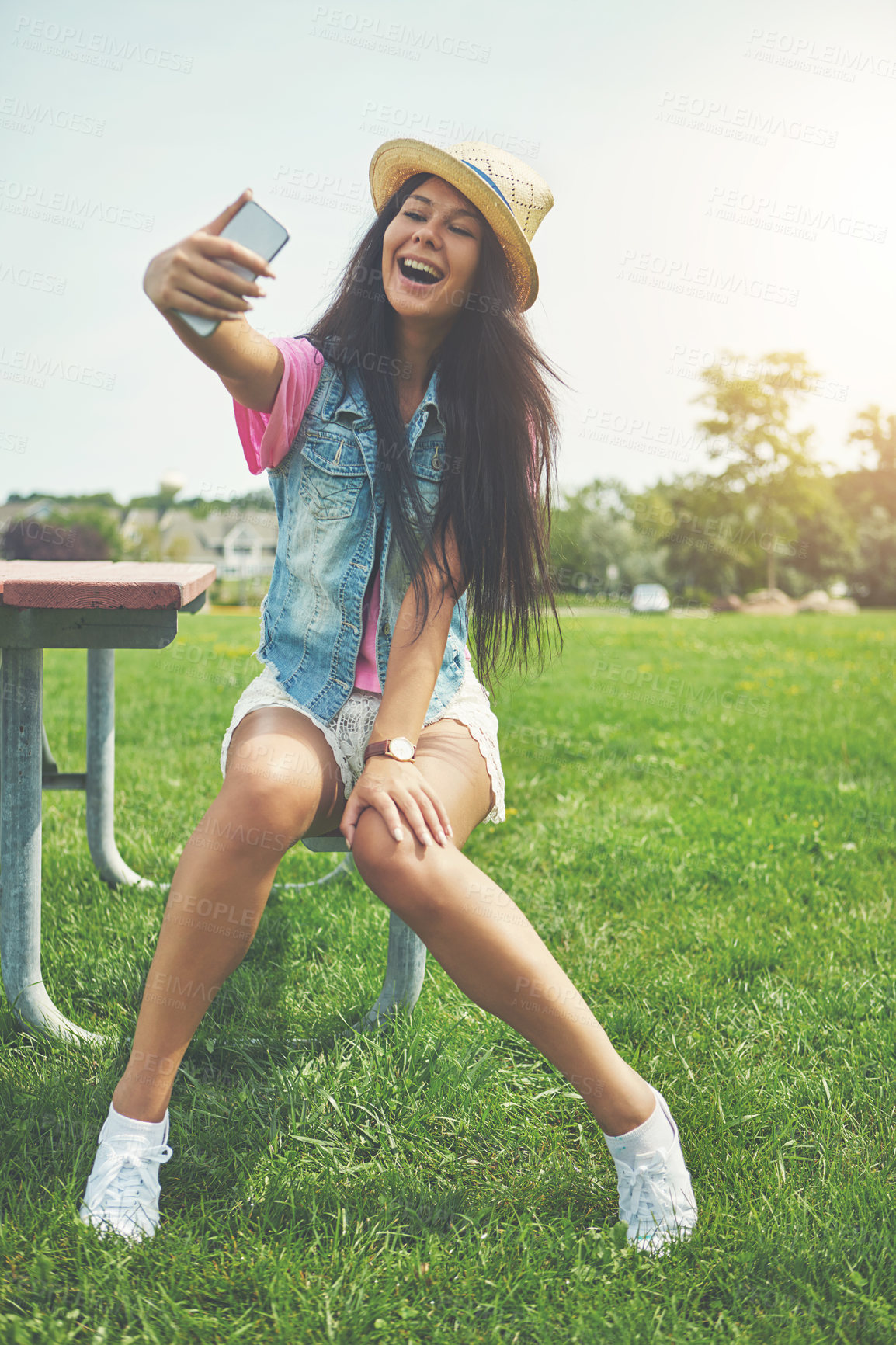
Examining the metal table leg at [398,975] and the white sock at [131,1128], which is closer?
the white sock at [131,1128]

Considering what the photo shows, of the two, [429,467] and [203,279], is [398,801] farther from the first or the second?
[203,279]

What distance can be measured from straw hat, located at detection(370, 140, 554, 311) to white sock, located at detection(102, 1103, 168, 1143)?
171 cm

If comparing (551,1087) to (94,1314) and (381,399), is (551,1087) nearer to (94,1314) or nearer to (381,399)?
(94,1314)

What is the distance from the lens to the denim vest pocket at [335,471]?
194cm

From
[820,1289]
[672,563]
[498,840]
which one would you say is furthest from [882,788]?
[672,563]

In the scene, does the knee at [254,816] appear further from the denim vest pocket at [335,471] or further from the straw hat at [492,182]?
the straw hat at [492,182]

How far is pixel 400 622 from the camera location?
6.17ft

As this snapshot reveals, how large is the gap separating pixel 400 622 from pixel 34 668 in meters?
0.76

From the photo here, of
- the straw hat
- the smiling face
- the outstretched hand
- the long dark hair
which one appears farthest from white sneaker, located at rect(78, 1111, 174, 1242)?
the straw hat

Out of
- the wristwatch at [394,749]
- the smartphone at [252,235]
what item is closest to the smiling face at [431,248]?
the smartphone at [252,235]

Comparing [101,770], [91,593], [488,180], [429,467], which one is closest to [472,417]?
[429,467]

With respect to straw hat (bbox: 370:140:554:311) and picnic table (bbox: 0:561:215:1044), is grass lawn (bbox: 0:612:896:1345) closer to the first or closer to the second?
picnic table (bbox: 0:561:215:1044)

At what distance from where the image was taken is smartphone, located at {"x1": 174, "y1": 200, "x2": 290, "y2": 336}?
1.44 m

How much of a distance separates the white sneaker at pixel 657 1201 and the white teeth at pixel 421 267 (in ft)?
5.42
